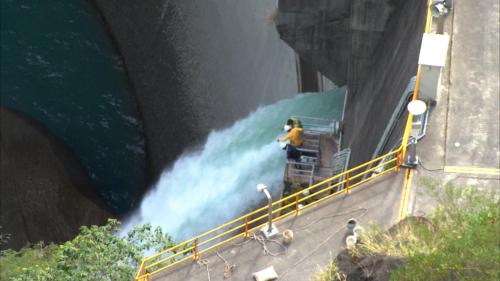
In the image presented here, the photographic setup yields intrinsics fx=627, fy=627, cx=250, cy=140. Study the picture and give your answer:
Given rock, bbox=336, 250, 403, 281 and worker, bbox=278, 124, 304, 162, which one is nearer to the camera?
rock, bbox=336, 250, 403, 281

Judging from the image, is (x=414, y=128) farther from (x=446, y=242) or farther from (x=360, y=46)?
(x=360, y=46)

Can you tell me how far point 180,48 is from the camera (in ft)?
94.1

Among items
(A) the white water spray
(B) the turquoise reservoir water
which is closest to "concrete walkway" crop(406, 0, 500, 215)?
(A) the white water spray

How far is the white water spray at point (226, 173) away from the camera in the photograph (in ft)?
80.2

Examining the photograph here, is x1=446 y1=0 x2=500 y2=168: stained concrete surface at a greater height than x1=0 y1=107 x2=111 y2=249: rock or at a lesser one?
greater

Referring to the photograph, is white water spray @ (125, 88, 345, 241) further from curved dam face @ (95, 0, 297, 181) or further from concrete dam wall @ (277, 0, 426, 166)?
concrete dam wall @ (277, 0, 426, 166)

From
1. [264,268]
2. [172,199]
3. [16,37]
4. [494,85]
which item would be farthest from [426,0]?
[16,37]

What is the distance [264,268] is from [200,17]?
1837 centimetres

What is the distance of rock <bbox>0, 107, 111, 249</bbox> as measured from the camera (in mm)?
30125

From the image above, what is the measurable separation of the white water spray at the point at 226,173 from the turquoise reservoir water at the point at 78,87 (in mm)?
2477

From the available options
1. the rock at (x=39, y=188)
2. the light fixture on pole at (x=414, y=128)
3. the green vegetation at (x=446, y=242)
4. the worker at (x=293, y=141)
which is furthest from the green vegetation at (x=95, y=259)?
the rock at (x=39, y=188)

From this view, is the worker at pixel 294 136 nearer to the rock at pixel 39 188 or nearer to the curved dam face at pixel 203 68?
the curved dam face at pixel 203 68

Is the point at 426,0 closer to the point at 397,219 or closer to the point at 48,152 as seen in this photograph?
the point at 397,219

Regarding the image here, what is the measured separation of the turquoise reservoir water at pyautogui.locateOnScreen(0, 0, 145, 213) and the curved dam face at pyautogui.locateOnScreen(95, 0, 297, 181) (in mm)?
1115
